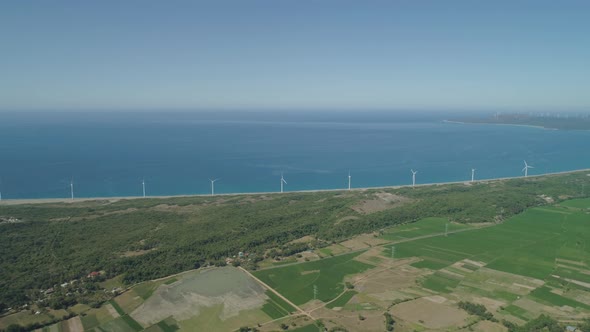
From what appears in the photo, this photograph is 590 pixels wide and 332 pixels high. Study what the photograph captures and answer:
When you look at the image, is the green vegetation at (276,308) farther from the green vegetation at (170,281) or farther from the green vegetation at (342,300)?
the green vegetation at (170,281)

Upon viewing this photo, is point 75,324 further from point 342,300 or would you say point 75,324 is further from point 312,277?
point 342,300

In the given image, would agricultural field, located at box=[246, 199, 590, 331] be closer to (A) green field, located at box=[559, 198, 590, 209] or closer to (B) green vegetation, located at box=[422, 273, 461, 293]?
(B) green vegetation, located at box=[422, 273, 461, 293]

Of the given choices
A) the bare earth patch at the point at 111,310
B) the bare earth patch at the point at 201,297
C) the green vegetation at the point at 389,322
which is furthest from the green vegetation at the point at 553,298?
the bare earth patch at the point at 111,310

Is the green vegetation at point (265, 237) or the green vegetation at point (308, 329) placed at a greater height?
the green vegetation at point (265, 237)

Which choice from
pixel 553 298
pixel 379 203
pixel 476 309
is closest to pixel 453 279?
pixel 476 309

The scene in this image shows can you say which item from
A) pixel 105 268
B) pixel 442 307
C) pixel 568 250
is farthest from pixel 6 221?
pixel 568 250

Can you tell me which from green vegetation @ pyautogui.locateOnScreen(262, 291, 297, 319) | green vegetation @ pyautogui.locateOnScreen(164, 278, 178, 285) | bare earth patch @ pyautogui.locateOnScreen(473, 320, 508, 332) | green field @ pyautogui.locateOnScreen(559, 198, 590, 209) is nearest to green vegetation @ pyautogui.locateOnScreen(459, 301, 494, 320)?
bare earth patch @ pyautogui.locateOnScreen(473, 320, 508, 332)

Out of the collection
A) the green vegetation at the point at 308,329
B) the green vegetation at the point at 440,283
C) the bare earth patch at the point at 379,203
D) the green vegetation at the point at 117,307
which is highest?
the bare earth patch at the point at 379,203
